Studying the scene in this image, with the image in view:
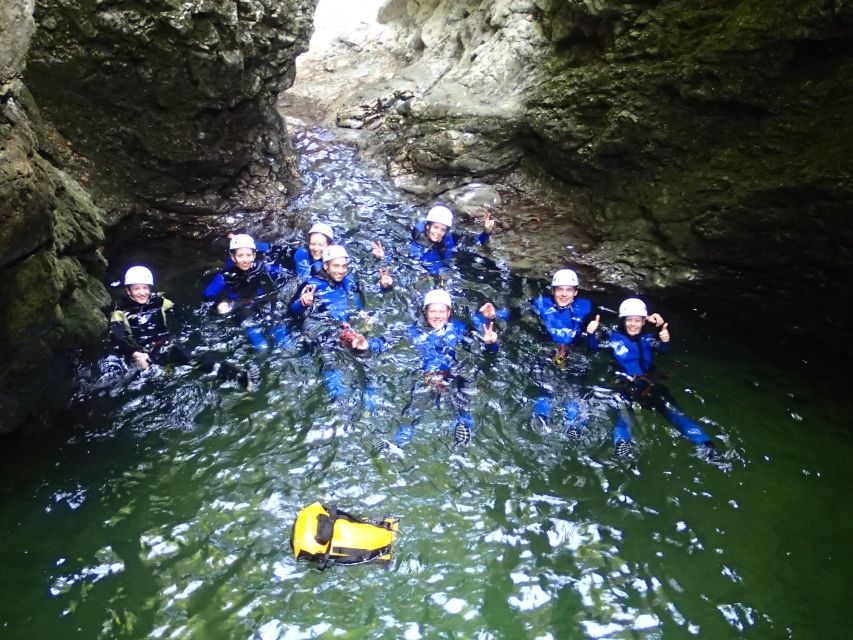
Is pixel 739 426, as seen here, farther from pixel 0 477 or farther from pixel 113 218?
pixel 113 218

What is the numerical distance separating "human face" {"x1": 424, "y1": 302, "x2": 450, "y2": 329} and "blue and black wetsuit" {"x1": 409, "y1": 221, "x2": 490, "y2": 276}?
1.75 meters

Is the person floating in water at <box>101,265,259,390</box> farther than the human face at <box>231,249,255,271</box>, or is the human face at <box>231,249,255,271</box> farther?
the human face at <box>231,249,255,271</box>

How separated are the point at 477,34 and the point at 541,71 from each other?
258 centimetres

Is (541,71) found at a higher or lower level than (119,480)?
higher

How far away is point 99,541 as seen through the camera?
5086 millimetres

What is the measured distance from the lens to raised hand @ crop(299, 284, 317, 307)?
7.71m

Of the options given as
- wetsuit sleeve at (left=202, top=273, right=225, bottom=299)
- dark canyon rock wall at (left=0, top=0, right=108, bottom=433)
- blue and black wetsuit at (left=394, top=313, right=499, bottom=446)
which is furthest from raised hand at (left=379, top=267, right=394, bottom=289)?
dark canyon rock wall at (left=0, top=0, right=108, bottom=433)

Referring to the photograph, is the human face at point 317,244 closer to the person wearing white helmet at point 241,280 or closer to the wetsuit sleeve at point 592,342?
the person wearing white helmet at point 241,280

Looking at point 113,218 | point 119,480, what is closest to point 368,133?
point 113,218

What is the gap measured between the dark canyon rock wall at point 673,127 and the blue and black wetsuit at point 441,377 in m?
3.19

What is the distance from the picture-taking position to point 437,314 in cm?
771

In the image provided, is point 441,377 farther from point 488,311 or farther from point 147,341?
point 147,341

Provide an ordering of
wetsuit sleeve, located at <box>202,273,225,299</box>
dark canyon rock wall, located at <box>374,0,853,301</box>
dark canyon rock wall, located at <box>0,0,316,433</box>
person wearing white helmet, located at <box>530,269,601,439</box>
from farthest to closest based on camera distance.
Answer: wetsuit sleeve, located at <box>202,273,225,299</box>, dark canyon rock wall, located at <box>374,0,853,301</box>, person wearing white helmet, located at <box>530,269,601,439</box>, dark canyon rock wall, located at <box>0,0,316,433</box>

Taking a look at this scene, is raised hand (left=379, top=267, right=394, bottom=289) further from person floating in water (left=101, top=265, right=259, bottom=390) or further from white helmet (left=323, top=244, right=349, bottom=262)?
person floating in water (left=101, top=265, right=259, bottom=390)
